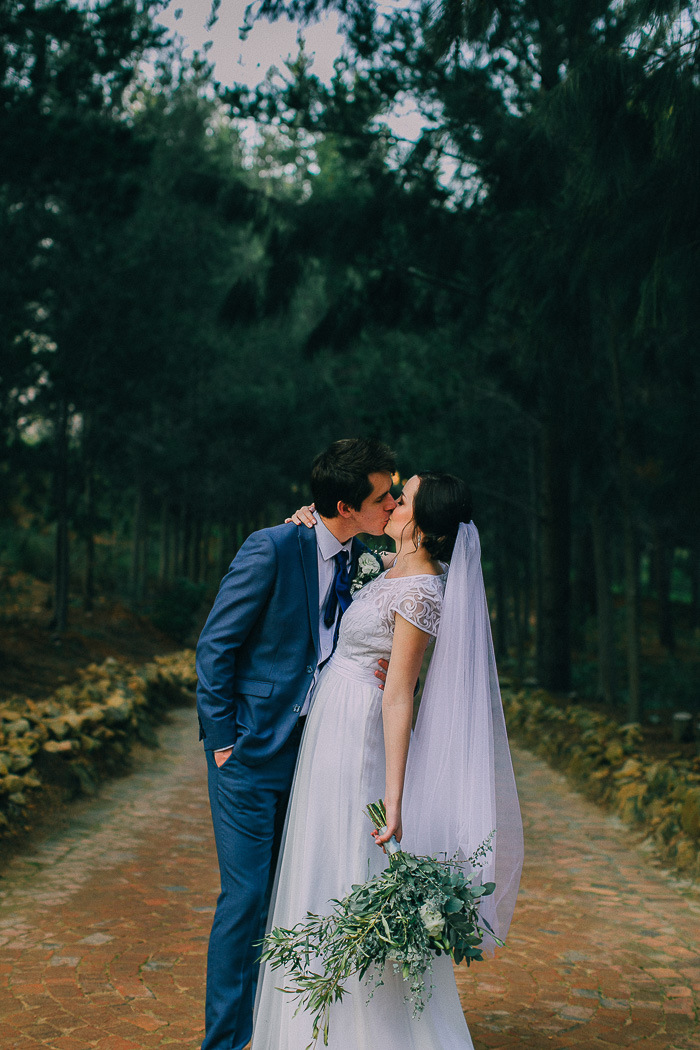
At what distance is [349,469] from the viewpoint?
121 inches

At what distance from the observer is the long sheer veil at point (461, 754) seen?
2.96 m

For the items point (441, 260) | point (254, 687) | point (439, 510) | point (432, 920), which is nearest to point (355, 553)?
point (439, 510)

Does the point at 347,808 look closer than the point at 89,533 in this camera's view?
Yes

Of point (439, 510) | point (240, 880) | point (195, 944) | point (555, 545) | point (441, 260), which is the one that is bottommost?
point (195, 944)

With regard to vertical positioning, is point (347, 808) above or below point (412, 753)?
below

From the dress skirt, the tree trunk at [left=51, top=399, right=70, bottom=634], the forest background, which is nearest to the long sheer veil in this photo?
the dress skirt

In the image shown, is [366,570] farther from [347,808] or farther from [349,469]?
[347,808]

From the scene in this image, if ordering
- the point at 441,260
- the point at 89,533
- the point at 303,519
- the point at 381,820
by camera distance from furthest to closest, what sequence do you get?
1. the point at 89,533
2. the point at 441,260
3. the point at 303,519
4. the point at 381,820

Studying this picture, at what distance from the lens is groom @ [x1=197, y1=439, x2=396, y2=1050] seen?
2.93 meters

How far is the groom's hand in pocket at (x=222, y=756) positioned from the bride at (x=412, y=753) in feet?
0.74

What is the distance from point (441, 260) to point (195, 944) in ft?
28.0

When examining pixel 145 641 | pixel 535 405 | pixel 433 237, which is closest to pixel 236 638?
pixel 433 237

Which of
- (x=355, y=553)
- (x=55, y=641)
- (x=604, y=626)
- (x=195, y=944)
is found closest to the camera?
(x=355, y=553)

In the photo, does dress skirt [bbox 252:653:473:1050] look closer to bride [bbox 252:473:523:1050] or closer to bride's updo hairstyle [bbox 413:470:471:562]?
bride [bbox 252:473:523:1050]
